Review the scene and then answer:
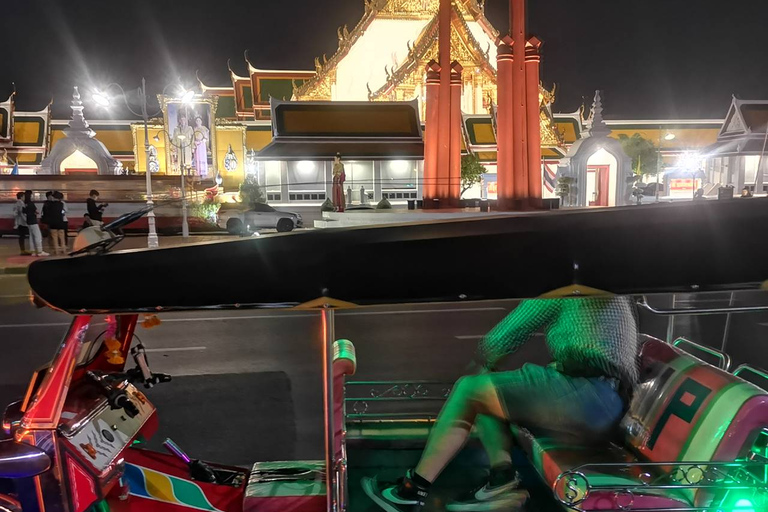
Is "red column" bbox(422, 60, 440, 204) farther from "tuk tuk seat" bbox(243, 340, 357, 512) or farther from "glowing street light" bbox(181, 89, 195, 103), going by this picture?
"tuk tuk seat" bbox(243, 340, 357, 512)

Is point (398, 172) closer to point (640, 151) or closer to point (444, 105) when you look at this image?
point (444, 105)

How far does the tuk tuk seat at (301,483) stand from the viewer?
2.37m

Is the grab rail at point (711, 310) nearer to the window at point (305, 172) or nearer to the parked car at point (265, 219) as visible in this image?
the parked car at point (265, 219)

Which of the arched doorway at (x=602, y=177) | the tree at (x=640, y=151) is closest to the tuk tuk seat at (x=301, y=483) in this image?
the arched doorway at (x=602, y=177)

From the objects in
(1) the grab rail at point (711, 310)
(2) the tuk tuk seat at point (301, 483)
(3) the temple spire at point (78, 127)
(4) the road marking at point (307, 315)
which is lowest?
(4) the road marking at point (307, 315)

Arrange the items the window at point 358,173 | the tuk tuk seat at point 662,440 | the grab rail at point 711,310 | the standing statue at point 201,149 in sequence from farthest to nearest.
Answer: the standing statue at point 201,149 → the window at point 358,173 → the grab rail at point 711,310 → the tuk tuk seat at point 662,440

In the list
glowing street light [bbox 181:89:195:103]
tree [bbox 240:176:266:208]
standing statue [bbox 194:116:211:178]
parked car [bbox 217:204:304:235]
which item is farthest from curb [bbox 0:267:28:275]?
standing statue [bbox 194:116:211:178]

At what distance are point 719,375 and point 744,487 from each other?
46 centimetres

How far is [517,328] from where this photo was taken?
294 centimetres

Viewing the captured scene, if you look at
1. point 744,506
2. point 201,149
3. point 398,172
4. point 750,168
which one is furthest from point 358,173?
point 744,506

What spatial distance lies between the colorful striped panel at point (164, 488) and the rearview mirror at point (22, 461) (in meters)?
0.44

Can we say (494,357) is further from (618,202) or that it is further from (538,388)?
(618,202)

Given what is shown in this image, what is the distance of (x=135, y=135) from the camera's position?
32.6 m

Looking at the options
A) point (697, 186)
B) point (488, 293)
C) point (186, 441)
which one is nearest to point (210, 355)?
point (186, 441)
